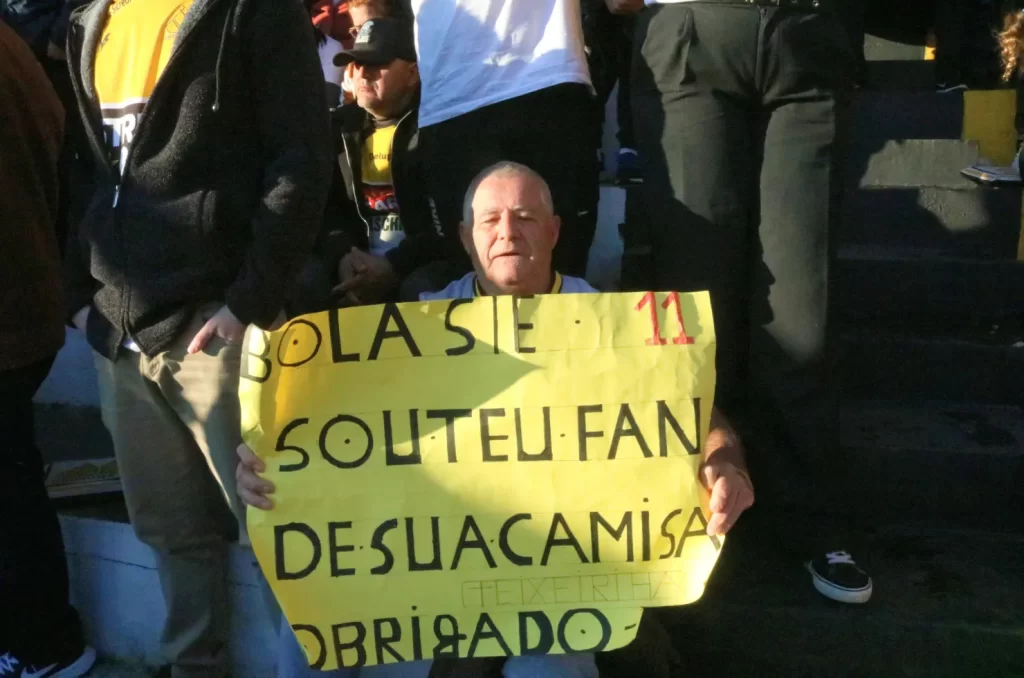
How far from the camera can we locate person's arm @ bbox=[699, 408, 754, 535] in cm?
159

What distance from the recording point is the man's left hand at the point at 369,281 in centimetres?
241

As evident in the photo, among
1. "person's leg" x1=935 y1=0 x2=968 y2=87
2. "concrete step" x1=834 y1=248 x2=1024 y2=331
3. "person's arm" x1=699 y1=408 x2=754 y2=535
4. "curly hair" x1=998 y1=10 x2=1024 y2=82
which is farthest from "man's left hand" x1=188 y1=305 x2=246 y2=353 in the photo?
"person's leg" x1=935 y1=0 x2=968 y2=87

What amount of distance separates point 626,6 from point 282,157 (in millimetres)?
1090

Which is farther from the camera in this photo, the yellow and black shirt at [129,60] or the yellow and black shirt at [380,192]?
the yellow and black shirt at [380,192]

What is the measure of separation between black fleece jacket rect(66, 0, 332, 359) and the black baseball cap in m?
0.83

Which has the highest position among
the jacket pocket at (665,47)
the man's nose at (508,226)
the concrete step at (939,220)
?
the jacket pocket at (665,47)

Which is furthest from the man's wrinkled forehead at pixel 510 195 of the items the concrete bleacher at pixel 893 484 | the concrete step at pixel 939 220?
the concrete step at pixel 939 220

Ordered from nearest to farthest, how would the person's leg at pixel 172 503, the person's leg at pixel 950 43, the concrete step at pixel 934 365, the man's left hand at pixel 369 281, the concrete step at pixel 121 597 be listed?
the person's leg at pixel 172 503
the concrete step at pixel 121 597
the man's left hand at pixel 369 281
the concrete step at pixel 934 365
the person's leg at pixel 950 43

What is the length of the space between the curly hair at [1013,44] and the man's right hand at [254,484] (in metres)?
4.61

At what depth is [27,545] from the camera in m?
2.18

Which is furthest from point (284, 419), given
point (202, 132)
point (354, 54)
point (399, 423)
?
point (354, 54)

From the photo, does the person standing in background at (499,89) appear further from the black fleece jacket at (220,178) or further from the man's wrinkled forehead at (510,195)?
the black fleece jacket at (220,178)

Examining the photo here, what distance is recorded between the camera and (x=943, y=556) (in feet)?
7.72

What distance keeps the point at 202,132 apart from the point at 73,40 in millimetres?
444
